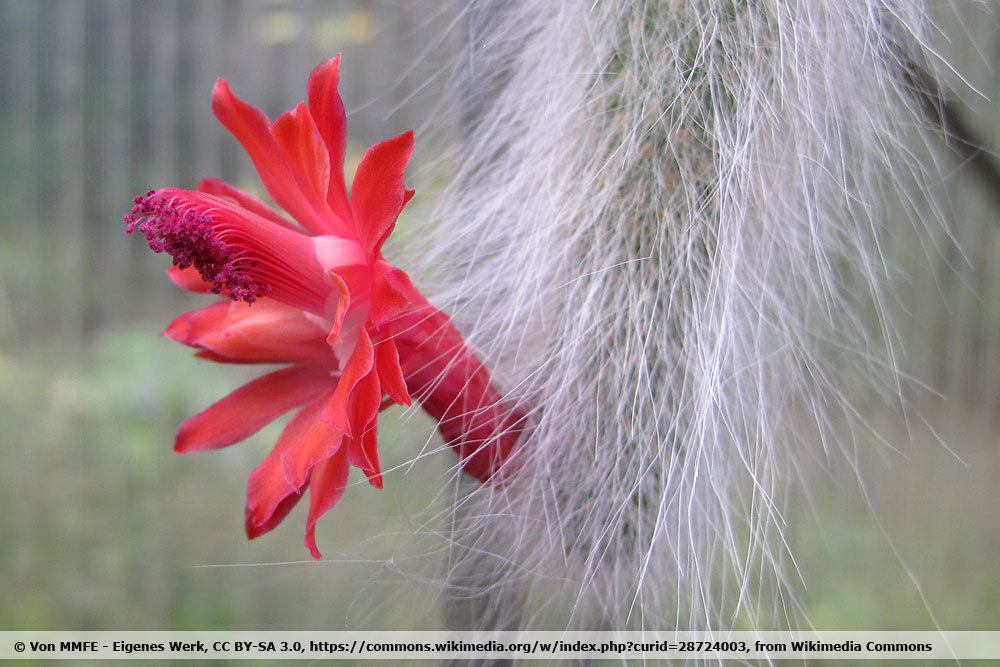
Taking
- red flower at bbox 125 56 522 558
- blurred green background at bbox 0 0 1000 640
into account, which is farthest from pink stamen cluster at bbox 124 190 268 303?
blurred green background at bbox 0 0 1000 640

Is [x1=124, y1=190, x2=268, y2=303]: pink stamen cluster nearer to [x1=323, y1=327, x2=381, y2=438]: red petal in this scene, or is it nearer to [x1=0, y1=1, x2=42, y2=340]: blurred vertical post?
[x1=323, y1=327, x2=381, y2=438]: red petal

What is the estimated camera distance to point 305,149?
374 mm

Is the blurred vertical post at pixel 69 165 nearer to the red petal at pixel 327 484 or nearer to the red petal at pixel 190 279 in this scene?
the red petal at pixel 190 279

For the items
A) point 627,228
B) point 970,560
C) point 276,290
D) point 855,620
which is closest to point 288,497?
point 276,290

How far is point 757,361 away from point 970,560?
1485 millimetres

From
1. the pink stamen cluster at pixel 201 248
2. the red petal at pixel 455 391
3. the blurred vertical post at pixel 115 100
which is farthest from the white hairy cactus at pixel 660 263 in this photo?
the blurred vertical post at pixel 115 100

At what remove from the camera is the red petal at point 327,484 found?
362 mm

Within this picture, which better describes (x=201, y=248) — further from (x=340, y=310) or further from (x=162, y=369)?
(x=162, y=369)

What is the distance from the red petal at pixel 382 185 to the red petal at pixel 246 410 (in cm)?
9

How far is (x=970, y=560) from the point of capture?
1653 mm

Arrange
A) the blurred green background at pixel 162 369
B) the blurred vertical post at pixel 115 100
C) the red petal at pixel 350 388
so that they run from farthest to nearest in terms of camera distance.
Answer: the blurred vertical post at pixel 115 100 → the blurred green background at pixel 162 369 → the red petal at pixel 350 388

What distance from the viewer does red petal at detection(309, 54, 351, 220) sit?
1.23ft

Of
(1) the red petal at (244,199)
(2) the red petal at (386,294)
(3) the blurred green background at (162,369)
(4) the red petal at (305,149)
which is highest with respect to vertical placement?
(4) the red petal at (305,149)

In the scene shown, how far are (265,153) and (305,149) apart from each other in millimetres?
35
